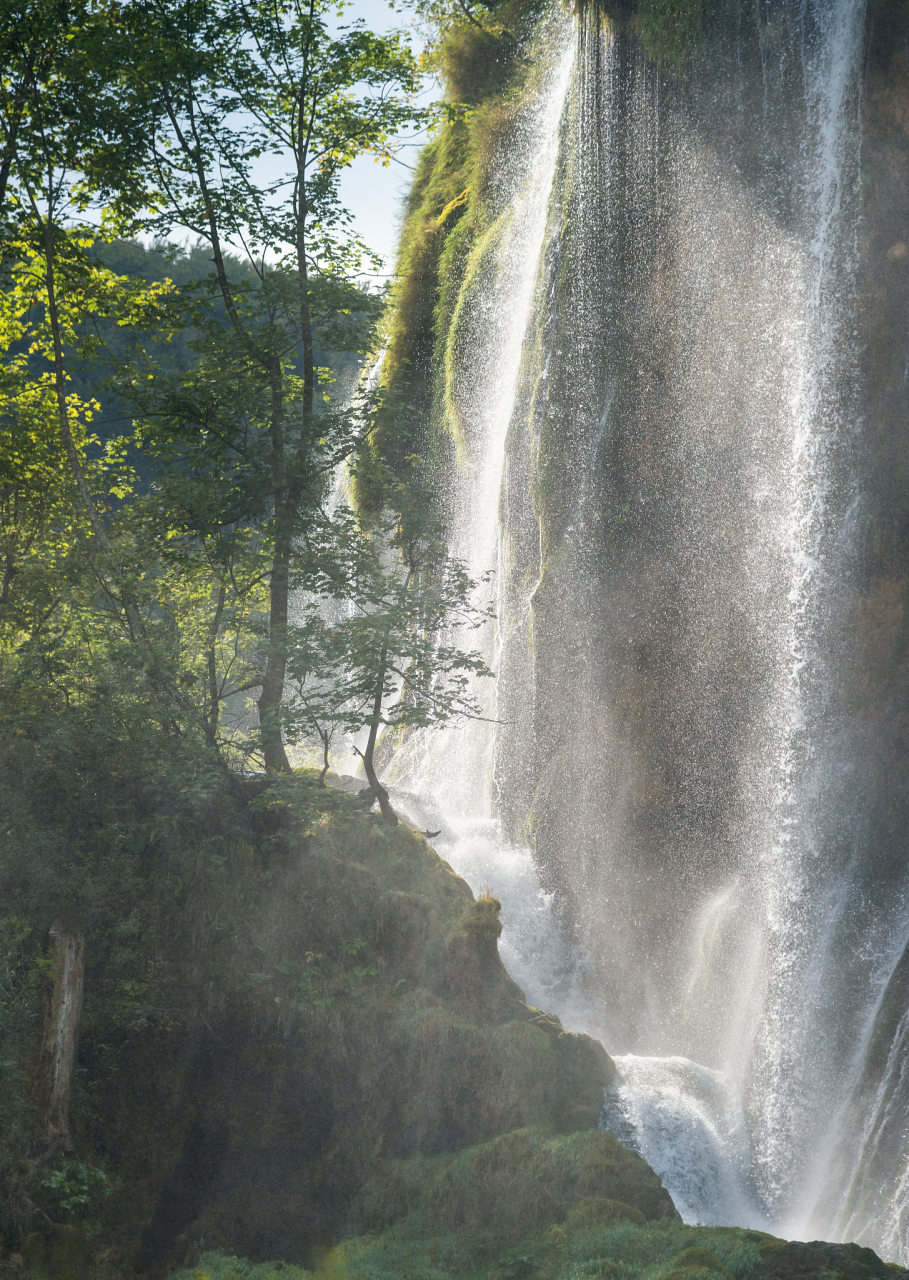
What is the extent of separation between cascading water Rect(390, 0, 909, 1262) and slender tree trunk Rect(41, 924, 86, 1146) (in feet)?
15.9

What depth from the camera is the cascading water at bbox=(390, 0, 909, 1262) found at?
9.43m

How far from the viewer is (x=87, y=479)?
1059 centimetres

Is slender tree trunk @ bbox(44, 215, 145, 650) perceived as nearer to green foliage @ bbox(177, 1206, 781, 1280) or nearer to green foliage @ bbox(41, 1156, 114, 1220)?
green foliage @ bbox(41, 1156, 114, 1220)

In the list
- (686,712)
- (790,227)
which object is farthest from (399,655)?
(790,227)

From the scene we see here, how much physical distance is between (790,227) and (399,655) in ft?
24.0

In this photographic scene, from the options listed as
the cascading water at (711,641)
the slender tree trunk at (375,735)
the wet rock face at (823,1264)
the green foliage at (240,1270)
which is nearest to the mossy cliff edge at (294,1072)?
the green foliage at (240,1270)

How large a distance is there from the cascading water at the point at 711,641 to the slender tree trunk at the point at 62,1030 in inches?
191

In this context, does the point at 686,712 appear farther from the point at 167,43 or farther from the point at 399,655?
the point at 167,43

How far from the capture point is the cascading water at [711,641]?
9430mm

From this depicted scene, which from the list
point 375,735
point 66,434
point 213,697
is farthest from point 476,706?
point 66,434

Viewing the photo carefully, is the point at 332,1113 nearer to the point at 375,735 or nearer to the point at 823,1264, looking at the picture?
the point at 375,735

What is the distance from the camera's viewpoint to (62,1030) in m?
6.95

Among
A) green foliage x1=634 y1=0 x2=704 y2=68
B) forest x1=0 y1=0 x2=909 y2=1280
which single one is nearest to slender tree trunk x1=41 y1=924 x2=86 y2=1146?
forest x1=0 y1=0 x2=909 y2=1280

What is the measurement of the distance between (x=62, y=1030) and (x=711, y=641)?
8.74 meters
